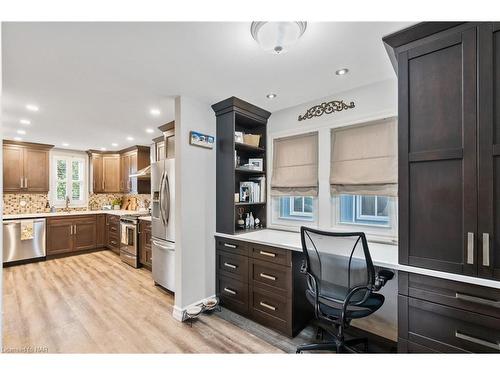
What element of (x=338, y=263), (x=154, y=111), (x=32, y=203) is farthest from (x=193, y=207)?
(x=32, y=203)

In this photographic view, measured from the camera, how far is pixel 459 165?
1.37 metres

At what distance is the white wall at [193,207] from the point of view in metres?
2.53

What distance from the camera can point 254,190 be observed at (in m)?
3.14

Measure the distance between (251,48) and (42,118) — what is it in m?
A: 3.26

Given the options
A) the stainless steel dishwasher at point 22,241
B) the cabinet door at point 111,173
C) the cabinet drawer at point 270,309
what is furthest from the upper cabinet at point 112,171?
the cabinet drawer at point 270,309

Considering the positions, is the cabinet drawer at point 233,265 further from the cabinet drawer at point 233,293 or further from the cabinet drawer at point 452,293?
the cabinet drawer at point 452,293

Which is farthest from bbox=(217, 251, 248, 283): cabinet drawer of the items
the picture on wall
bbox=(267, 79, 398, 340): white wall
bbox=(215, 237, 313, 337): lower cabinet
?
the picture on wall

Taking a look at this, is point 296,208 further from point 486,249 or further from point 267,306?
point 486,249

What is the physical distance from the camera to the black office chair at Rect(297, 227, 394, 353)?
1.63m

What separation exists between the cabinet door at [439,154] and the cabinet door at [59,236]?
227 inches

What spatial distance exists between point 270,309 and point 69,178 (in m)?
5.75

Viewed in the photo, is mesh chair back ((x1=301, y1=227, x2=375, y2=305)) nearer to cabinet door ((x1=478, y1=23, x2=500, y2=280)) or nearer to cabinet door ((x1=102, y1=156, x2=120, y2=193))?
cabinet door ((x1=478, y1=23, x2=500, y2=280))
